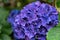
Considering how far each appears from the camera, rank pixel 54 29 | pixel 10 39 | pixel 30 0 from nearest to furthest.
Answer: pixel 54 29
pixel 10 39
pixel 30 0

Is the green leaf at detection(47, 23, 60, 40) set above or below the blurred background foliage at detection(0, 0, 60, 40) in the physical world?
below

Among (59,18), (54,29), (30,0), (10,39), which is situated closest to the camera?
(54,29)

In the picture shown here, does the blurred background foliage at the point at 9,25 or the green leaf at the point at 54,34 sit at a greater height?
the blurred background foliage at the point at 9,25

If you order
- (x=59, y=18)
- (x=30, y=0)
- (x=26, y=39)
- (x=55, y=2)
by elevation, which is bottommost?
(x=26, y=39)

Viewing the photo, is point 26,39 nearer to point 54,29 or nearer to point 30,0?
point 54,29

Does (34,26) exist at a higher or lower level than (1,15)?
lower

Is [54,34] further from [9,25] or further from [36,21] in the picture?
[9,25]

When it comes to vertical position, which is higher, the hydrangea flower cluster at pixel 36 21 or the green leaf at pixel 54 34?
the hydrangea flower cluster at pixel 36 21

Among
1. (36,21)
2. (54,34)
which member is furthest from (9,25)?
(54,34)

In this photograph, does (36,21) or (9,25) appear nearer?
(36,21)

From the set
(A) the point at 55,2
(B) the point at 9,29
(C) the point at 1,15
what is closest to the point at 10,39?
(B) the point at 9,29

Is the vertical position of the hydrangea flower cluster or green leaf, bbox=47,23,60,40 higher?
the hydrangea flower cluster
